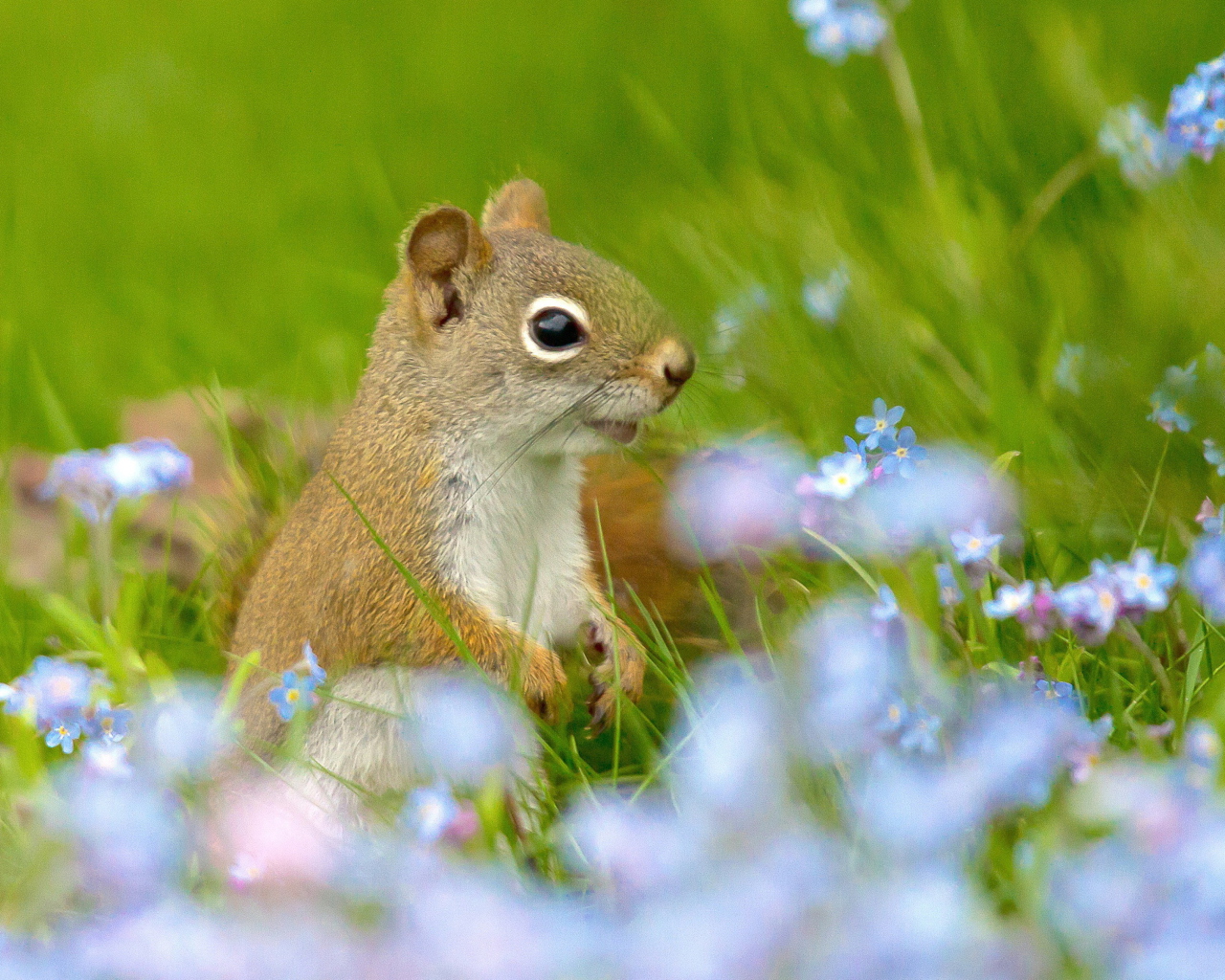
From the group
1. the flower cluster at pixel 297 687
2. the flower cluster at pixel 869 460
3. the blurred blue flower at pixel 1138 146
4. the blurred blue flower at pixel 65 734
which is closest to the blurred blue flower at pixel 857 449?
the flower cluster at pixel 869 460

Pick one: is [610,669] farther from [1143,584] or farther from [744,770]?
[744,770]

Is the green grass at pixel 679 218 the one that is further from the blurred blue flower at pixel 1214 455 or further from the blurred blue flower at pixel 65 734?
the blurred blue flower at pixel 65 734

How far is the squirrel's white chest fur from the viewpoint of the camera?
2.52 m

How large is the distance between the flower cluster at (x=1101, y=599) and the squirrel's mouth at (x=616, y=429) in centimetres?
97

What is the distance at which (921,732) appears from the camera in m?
1.69

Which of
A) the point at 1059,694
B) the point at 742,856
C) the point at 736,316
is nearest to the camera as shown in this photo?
the point at 742,856

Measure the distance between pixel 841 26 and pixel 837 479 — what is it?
1954mm

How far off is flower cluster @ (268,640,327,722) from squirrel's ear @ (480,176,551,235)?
3.77 ft

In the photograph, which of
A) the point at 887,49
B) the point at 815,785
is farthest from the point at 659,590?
the point at 887,49

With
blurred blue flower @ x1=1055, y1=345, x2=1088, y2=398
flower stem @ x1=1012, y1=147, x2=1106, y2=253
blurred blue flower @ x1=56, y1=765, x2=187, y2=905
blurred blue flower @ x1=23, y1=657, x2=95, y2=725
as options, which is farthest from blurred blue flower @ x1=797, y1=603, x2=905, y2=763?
flower stem @ x1=1012, y1=147, x2=1106, y2=253

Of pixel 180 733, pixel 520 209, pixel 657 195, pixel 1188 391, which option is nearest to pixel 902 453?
pixel 1188 391

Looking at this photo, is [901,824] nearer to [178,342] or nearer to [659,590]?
[659,590]

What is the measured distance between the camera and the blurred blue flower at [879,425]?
211 centimetres

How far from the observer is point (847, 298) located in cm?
310
